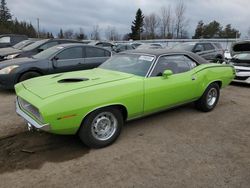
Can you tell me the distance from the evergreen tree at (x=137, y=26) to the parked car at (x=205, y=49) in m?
56.7

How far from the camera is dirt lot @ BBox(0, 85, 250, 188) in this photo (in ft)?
10.7

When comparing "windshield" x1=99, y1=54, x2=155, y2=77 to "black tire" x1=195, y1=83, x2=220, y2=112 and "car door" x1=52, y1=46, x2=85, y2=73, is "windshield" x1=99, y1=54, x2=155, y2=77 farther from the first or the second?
"car door" x1=52, y1=46, x2=85, y2=73

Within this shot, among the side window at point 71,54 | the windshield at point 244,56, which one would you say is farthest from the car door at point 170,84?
the windshield at point 244,56

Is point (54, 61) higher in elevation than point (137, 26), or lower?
lower

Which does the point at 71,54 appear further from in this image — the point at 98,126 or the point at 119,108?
the point at 98,126

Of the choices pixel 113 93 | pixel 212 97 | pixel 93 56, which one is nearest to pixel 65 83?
pixel 113 93

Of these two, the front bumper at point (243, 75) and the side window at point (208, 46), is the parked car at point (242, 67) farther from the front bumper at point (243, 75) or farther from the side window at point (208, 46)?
the side window at point (208, 46)

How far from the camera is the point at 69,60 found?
335 inches

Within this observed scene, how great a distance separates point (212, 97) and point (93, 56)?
4653 millimetres

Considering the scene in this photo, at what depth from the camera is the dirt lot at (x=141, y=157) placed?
3.26m

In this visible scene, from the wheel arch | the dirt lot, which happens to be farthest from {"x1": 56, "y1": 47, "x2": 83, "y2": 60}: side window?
the wheel arch

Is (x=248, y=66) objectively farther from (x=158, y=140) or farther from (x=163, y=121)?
(x=158, y=140)

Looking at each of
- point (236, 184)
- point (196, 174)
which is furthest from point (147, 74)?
point (236, 184)

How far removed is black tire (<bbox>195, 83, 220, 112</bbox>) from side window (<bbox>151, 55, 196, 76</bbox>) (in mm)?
746
